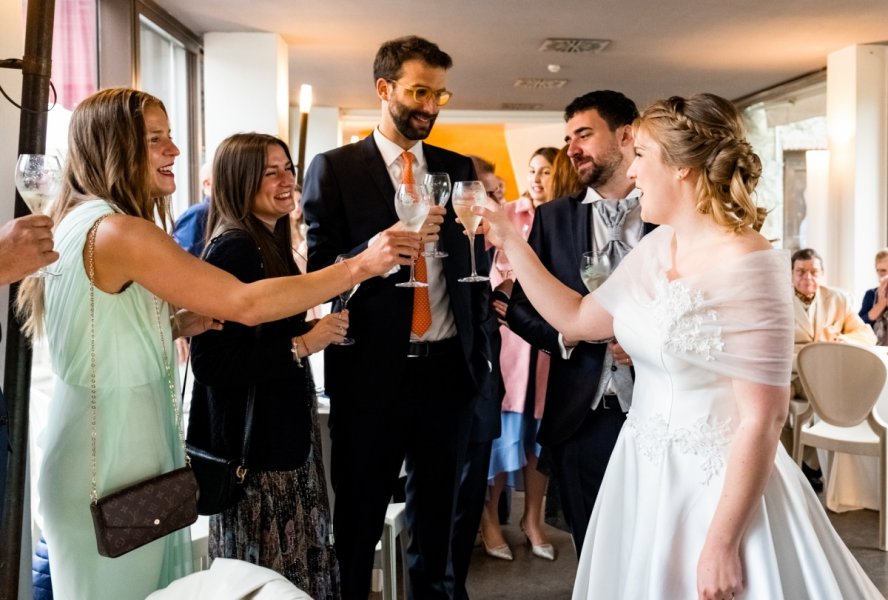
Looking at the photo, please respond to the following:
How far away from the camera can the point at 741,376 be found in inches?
67.9

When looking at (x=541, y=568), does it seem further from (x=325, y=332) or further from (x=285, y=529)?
(x=325, y=332)

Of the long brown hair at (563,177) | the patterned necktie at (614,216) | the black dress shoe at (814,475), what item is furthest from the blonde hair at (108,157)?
the black dress shoe at (814,475)

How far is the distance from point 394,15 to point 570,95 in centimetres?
454

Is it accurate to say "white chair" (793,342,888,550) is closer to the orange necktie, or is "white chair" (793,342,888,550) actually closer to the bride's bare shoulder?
the orange necktie

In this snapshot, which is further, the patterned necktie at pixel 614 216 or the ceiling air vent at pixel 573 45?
the ceiling air vent at pixel 573 45

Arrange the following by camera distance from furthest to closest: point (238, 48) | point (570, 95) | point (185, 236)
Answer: point (570, 95)
point (238, 48)
point (185, 236)

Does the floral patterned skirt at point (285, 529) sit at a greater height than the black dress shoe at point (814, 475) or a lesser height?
greater

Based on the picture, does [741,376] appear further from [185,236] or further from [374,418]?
[185,236]

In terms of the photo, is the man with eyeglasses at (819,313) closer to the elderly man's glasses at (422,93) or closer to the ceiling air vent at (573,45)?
the ceiling air vent at (573,45)

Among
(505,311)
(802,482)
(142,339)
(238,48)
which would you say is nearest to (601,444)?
(505,311)

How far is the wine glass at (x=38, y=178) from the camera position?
5.96 feet

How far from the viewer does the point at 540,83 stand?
10391mm

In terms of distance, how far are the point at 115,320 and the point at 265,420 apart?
0.53 m

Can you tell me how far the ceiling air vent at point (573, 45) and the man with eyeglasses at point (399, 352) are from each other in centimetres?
557
